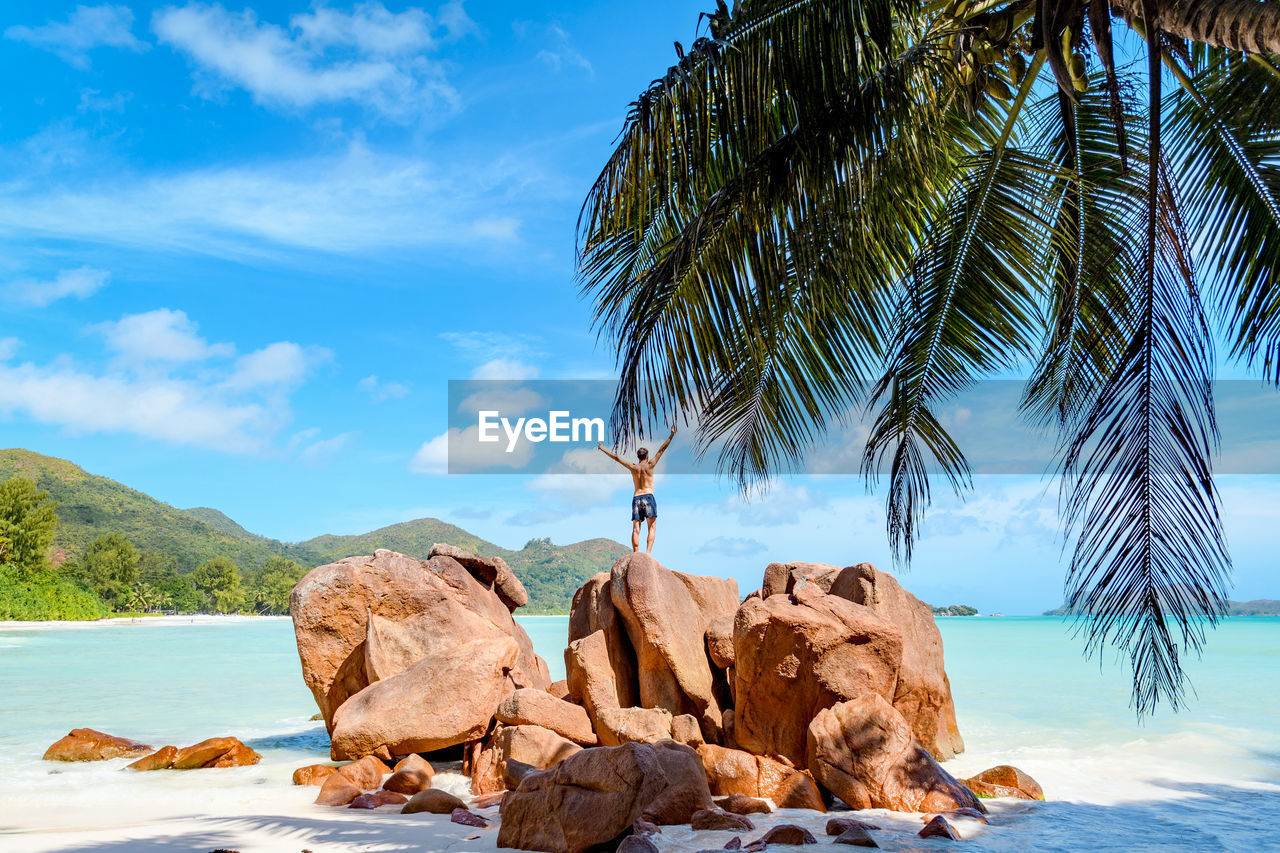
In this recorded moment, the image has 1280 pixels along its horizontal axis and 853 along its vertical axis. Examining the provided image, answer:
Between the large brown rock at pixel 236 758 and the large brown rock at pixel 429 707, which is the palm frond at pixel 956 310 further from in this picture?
the large brown rock at pixel 236 758

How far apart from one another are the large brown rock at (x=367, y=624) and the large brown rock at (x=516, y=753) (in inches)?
55.5

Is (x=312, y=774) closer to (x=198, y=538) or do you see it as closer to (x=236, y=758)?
(x=236, y=758)

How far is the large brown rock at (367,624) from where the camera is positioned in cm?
947

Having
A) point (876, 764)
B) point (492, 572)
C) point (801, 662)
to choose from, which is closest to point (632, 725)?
point (801, 662)

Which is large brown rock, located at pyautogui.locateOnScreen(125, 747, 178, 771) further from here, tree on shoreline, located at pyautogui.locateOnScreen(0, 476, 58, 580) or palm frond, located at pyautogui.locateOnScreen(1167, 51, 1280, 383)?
tree on shoreline, located at pyautogui.locateOnScreen(0, 476, 58, 580)

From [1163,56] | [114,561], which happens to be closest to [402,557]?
[1163,56]

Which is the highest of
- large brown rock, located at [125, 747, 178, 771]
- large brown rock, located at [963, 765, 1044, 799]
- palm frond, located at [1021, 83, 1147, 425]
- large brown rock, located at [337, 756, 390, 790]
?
palm frond, located at [1021, 83, 1147, 425]

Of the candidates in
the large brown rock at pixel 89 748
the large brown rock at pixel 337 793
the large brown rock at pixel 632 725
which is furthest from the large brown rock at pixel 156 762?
the large brown rock at pixel 632 725

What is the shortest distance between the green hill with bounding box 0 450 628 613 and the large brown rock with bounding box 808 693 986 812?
67816mm

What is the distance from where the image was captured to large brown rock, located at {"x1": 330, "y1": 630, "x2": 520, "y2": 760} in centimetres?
800

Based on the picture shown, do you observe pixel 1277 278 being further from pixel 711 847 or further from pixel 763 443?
pixel 711 847

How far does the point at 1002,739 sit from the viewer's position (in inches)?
455

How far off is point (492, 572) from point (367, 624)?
2.37 m

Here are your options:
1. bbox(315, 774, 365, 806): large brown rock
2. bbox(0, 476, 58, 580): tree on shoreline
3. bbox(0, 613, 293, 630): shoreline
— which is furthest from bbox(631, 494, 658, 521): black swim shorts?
bbox(0, 476, 58, 580): tree on shoreline
